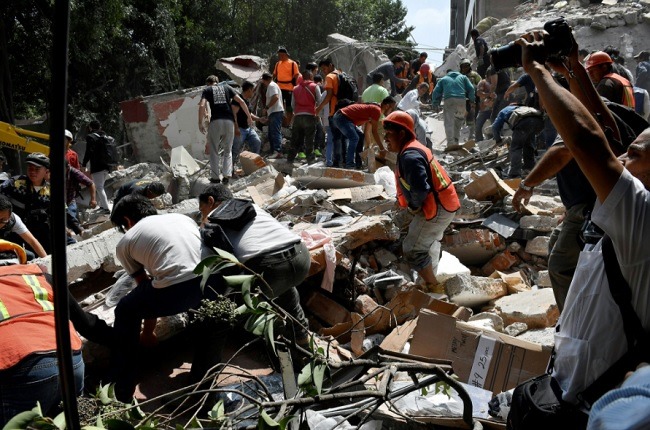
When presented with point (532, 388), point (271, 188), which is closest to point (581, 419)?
point (532, 388)

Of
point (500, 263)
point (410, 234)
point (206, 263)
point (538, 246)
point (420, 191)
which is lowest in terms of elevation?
point (500, 263)

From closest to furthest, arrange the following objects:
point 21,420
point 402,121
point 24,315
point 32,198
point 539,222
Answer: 1. point 21,420
2. point 24,315
3. point 402,121
4. point 32,198
5. point 539,222

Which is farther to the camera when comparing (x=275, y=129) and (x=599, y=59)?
(x=275, y=129)

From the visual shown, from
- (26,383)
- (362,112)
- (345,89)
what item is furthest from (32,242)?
(345,89)

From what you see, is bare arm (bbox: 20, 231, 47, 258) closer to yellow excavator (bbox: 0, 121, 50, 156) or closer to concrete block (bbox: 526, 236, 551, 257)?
concrete block (bbox: 526, 236, 551, 257)

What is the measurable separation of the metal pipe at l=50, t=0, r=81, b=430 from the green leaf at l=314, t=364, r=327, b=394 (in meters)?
0.95

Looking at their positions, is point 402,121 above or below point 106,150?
above

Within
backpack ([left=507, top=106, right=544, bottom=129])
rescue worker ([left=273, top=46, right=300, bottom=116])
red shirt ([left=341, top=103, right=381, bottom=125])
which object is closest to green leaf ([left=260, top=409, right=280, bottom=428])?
backpack ([left=507, top=106, right=544, bottom=129])

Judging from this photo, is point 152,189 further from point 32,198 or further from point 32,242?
point 32,198

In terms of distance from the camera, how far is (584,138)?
6.85 ft

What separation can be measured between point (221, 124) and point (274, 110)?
205cm

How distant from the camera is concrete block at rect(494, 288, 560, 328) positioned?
4.84 metres

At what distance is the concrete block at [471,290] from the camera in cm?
571

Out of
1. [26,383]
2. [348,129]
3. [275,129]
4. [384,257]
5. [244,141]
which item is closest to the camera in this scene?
[26,383]
